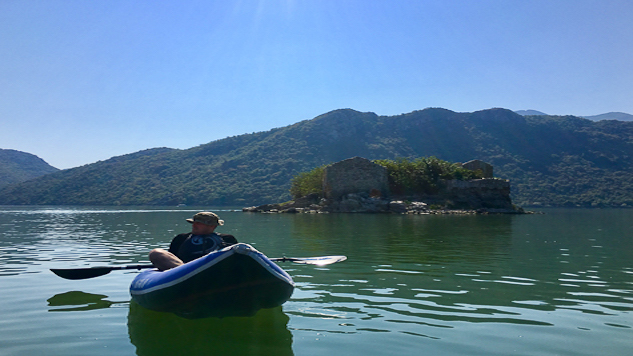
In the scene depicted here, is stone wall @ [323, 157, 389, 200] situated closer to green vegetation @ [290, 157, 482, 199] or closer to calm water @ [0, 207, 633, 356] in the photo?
green vegetation @ [290, 157, 482, 199]

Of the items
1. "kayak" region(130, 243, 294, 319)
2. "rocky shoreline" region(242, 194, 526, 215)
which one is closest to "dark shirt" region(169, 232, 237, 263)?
"kayak" region(130, 243, 294, 319)

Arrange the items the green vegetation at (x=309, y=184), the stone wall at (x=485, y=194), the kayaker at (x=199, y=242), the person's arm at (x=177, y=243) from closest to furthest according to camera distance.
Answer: the kayaker at (x=199, y=242)
the person's arm at (x=177, y=243)
the stone wall at (x=485, y=194)
the green vegetation at (x=309, y=184)

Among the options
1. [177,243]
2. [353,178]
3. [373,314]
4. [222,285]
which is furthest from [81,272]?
[353,178]

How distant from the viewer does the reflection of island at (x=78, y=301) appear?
7.61m

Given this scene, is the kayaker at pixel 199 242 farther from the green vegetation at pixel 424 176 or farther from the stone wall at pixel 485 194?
the green vegetation at pixel 424 176

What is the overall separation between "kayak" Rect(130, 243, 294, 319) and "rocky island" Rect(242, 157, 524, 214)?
5071 centimetres

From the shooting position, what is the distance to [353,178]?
203 ft

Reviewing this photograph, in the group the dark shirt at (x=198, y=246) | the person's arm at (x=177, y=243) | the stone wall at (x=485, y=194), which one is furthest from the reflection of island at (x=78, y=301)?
the stone wall at (x=485, y=194)

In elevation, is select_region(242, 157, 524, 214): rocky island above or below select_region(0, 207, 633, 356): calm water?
above

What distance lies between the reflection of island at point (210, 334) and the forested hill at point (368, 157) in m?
112

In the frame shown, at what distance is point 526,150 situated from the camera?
5517 inches

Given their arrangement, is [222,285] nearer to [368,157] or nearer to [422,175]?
[422,175]

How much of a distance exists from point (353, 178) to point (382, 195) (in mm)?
4734

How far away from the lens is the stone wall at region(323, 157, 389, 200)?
61.7 metres
